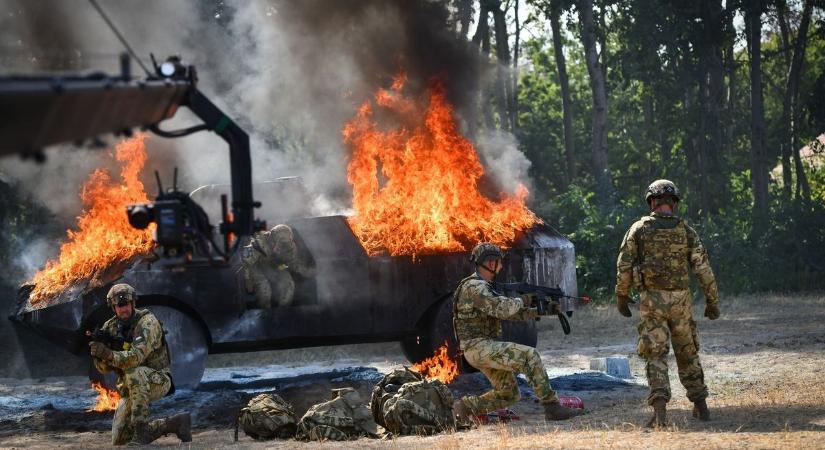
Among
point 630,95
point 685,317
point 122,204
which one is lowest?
point 685,317

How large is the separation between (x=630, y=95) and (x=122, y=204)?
37.2m

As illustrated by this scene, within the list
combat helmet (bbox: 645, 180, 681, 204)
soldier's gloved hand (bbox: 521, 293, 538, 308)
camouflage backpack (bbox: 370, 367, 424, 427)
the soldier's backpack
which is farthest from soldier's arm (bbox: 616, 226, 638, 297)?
the soldier's backpack

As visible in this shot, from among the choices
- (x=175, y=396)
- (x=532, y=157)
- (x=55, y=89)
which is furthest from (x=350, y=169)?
(x=532, y=157)

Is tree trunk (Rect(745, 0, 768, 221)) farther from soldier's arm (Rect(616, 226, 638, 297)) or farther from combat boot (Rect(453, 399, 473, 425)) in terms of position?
combat boot (Rect(453, 399, 473, 425))

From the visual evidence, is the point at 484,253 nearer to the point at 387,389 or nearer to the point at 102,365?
the point at 387,389

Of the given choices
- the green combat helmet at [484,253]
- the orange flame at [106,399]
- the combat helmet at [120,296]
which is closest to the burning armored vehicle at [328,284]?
the orange flame at [106,399]

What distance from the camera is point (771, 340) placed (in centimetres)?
1594

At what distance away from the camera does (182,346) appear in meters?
12.2

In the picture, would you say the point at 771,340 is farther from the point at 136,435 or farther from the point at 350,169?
the point at 136,435

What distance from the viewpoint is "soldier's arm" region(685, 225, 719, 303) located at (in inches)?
372

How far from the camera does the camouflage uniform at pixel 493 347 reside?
966cm

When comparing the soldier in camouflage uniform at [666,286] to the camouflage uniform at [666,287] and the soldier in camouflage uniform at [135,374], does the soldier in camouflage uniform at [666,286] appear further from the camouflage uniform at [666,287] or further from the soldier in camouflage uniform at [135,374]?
the soldier in camouflage uniform at [135,374]

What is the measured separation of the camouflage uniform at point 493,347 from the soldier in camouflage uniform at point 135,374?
98.7 inches

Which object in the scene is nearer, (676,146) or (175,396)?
(175,396)
